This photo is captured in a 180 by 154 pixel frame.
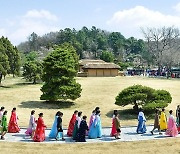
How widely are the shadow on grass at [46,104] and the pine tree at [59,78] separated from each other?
0.49 m

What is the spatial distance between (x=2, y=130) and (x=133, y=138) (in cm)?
635

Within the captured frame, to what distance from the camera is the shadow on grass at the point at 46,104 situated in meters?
27.1

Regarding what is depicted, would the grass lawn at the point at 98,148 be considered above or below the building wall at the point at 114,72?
below

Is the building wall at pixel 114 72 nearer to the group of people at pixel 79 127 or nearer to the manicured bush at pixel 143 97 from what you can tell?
the manicured bush at pixel 143 97

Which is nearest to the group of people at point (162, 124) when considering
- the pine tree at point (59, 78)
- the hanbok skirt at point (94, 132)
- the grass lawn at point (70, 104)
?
the hanbok skirt at point (94, 132)

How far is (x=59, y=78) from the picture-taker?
2870 cm

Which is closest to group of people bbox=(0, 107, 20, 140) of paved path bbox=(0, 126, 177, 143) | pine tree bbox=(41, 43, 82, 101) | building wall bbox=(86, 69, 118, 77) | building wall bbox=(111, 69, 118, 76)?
paved path bbox=(0, 126, 177, 143)

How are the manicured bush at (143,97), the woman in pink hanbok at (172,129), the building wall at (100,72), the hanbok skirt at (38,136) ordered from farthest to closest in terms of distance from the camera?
the building wall at (100,72) → the manicured bush at (143,97) → the woman in pink hanbok at (172,129) → the hanbok skirt at (38,136)

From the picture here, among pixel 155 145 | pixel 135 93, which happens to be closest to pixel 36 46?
pixel 135 93

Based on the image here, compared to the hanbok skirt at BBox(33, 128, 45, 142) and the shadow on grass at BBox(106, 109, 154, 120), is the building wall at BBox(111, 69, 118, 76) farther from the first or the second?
the hanbok skirt at BBox(33, 128, 45, 142)

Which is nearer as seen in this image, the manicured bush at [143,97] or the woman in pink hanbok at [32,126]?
the woman in pink hanbok at [32,126]

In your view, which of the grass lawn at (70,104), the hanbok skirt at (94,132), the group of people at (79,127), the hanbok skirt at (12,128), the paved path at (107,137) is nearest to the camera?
the group of people at (79,127)

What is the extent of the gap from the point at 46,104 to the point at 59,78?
7.82ft

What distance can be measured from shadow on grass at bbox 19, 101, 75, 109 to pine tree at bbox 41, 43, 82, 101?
490mm
